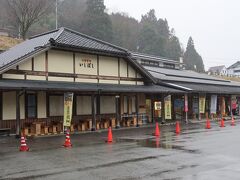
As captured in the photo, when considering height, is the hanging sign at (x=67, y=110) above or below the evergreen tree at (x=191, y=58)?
below

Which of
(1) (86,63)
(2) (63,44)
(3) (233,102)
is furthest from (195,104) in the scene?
(2) (63,44)

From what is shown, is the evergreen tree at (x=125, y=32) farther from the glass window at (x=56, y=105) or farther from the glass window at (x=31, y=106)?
the glass window at (x=31, y=106)

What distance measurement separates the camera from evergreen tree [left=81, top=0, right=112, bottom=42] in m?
63.2

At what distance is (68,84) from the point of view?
861 inches

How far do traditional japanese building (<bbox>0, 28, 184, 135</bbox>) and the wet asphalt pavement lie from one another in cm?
505

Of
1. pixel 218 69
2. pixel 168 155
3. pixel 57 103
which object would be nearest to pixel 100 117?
pixel 57 103

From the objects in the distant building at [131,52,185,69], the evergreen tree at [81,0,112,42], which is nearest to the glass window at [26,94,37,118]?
the distant building at [131,52,185,69]

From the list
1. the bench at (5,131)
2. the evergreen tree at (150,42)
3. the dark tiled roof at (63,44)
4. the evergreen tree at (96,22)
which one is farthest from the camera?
the evergreen tree at (150,42)

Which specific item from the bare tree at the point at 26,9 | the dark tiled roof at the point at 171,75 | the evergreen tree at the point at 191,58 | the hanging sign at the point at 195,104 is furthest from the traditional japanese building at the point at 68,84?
the evergreen tree at the point at 191,58

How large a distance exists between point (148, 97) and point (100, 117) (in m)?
6.81

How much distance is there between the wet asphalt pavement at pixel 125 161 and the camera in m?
8.95

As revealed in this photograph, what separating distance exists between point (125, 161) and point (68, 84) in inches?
460

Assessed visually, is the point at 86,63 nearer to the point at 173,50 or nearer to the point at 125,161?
the point at 125,161

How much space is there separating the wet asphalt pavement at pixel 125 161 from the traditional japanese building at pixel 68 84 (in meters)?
5.05
